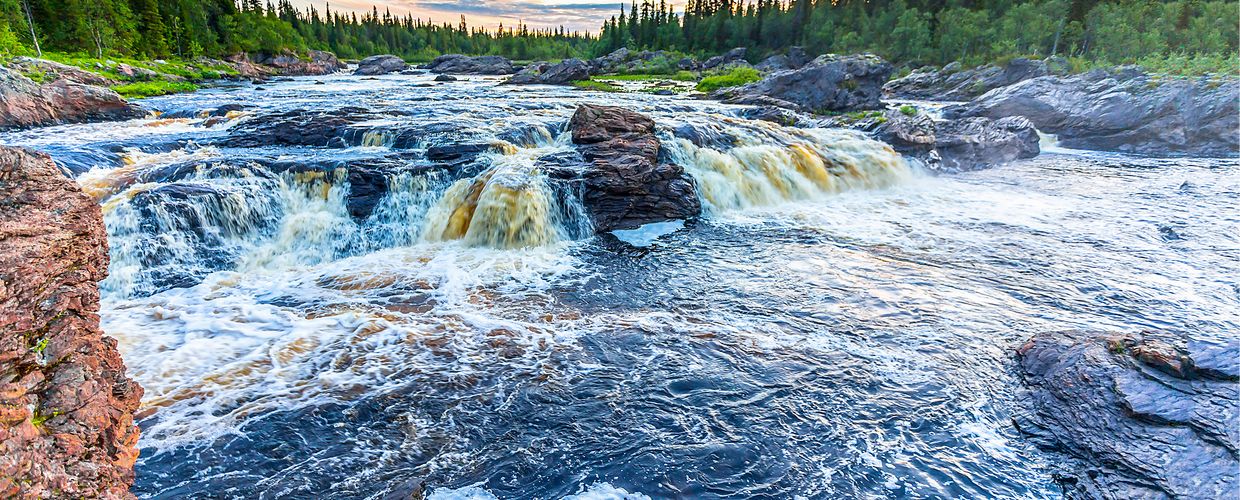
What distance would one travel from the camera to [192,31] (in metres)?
68.6

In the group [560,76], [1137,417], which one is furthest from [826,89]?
[1137,417]

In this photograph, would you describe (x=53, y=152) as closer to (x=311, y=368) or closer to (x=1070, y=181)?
(x=311, y=368)

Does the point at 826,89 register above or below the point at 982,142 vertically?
above

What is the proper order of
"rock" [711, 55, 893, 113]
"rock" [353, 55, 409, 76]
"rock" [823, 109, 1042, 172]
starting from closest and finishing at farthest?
1. "rock" [823, 109, 1042, 172]
2. "rock" [711, 55, 893, 113]
3. "rock" [353, 55, 409, 76]

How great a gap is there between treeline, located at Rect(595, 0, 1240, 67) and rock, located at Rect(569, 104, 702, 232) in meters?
34.2

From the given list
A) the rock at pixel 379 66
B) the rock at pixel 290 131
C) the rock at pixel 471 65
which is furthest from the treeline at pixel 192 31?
the rock at pixel 290 131

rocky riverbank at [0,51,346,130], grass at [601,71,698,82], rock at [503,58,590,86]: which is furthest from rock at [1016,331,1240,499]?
grass at [601,71,698,82]

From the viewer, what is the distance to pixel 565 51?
147 metres

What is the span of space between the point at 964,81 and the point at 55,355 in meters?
58.7

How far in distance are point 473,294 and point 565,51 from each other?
148m

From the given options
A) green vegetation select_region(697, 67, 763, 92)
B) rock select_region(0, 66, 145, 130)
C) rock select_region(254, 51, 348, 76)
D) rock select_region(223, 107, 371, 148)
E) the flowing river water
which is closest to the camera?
the flowing river water

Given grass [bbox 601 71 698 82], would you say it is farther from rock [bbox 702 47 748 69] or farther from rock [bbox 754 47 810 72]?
rock [bbox 702 47 748 69]

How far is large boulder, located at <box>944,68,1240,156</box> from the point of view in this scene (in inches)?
918

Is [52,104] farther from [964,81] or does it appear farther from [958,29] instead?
[958,29]
